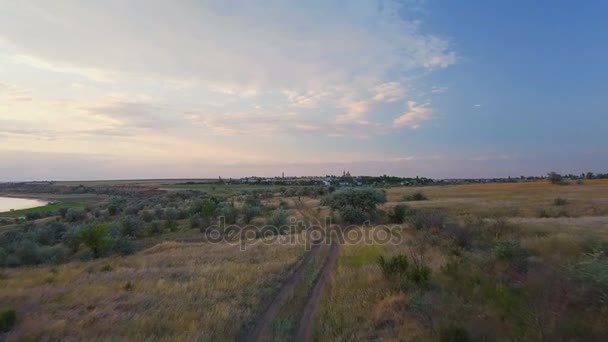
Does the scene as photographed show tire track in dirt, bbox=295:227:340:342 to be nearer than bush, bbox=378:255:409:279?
Yes

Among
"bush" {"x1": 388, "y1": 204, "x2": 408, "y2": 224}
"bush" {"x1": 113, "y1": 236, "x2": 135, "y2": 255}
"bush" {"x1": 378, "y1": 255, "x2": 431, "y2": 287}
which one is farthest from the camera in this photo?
"bush" {"x1": 388, "y1": 204, "x2": 408, "y2": 224}

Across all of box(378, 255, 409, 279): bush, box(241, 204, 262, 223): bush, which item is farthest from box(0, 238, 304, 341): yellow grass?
box(241, 204, 262, 223): bush

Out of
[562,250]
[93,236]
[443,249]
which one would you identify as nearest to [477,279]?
[562,250]

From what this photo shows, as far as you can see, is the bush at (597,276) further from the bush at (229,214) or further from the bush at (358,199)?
the bush at (229,214)

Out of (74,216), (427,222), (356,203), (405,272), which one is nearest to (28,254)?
(405,272)

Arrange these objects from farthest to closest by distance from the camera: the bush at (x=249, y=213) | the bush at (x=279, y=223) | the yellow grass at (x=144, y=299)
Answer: the bush at (x=249, y=213) < the bush at (x=279, y=223) < the yellow grass at (x=144, y=299)

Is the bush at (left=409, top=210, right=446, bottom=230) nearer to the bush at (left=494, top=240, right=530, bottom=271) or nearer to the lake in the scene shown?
the bush at (left=494, top=240, right=530, bottom=271)

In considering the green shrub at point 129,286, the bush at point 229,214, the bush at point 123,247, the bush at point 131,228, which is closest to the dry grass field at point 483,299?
the green shrub at point 129,286

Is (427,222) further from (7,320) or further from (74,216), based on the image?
(74,216)

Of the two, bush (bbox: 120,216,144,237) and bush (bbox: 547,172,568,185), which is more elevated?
bush (bbox: 547,172,568,185)
